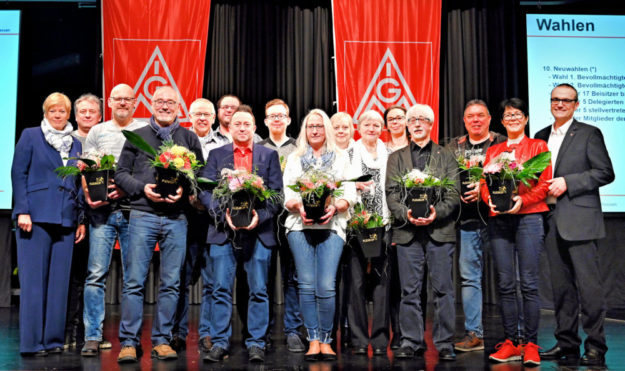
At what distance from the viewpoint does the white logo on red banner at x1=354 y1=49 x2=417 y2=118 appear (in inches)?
266

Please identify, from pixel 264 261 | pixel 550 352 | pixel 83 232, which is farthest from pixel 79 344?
pixel 550 352

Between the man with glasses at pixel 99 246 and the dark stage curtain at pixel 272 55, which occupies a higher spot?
the dark stage curtain at pixel 272 55

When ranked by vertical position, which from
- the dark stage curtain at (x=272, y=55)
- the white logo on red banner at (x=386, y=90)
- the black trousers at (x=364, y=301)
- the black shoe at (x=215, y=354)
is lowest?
the black shoe at (x=215, y=354)

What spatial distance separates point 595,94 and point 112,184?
5418 mm

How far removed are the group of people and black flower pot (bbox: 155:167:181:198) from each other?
0.04 metres

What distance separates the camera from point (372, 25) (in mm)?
6895

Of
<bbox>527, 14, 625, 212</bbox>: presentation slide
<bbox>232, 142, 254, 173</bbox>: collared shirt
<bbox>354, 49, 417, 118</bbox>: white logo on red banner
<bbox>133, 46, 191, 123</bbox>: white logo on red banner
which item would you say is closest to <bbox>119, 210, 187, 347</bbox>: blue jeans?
<bbox>232, 142, 254, 173</bbox>: collared shirt

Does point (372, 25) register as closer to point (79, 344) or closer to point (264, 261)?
point (264, 261)

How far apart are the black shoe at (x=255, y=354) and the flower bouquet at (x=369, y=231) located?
0.91 metres

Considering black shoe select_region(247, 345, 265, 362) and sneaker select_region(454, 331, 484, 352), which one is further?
sneaker select_region(454, 331, 484, 352)

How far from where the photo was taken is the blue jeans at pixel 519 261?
4.04 m

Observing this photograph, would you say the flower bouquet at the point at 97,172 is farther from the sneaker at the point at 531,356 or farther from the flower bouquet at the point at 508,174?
the sneaker at the point at 531,356

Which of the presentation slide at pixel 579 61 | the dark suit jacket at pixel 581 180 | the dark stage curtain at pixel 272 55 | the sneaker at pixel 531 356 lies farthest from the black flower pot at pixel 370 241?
the presentation slide at pixel 579 61

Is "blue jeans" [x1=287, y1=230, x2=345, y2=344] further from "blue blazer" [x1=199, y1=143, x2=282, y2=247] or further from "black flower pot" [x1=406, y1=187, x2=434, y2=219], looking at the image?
"black flower pot" [x1=406, y1=187, x2=434, y2=219]
